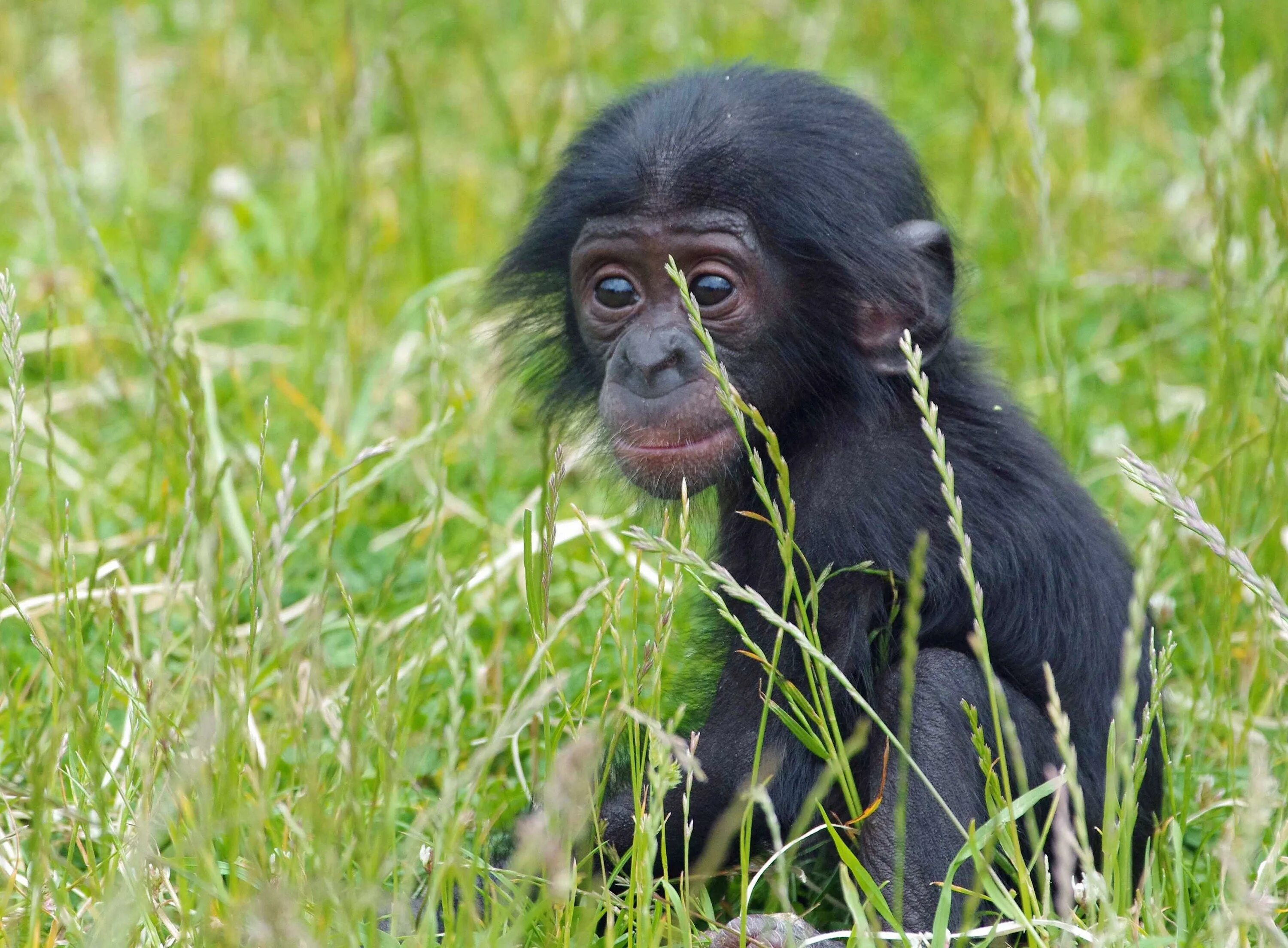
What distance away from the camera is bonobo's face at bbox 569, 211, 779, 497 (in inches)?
149

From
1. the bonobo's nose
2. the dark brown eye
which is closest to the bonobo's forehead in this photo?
the dark brown eye

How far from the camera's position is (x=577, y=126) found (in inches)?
196

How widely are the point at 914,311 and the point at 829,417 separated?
36 centimetres

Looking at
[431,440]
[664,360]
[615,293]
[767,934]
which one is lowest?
[767,934]

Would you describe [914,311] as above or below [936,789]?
above

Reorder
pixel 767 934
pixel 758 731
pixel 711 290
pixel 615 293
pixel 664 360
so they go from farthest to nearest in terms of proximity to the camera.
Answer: pixel 615 293 → pixel 711 290 → pixel 664 360 → pixel 758 731 → pixel 767 934

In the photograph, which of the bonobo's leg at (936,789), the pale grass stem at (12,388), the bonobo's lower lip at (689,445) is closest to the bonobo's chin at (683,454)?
the bonobo's lower lip at (689,445)

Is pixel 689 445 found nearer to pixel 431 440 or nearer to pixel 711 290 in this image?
pixel 711 290

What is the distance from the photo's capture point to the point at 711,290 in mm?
3879

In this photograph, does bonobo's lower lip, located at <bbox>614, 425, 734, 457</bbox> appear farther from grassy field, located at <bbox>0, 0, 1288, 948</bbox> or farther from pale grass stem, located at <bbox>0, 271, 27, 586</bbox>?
pale grass stem, located at <bbox>0, 271, 27, 586</bbox>

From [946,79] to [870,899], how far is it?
22.2 ft

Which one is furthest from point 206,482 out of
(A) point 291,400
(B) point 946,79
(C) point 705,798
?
(B) point 946,79

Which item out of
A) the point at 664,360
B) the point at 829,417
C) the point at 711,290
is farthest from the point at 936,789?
the point at 711,290

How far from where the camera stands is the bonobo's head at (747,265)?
3.82 metres
